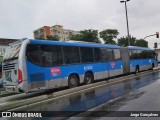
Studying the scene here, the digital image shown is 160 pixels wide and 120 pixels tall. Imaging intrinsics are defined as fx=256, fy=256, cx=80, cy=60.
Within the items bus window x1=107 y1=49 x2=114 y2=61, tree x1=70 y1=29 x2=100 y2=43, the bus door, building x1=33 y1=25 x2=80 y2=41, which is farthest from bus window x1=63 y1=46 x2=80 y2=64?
building x1=33 y1=25 x2=80 y2=41

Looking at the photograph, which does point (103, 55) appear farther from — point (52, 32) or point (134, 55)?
point (52, 32)

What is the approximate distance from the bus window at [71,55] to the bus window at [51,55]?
52 centimetres

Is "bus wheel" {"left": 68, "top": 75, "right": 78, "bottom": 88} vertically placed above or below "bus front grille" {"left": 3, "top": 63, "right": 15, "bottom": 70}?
below

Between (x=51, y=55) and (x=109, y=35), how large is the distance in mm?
63196

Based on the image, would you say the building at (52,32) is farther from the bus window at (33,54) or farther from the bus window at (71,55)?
the bus window at (33,54)

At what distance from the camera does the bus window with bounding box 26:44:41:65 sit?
12789 millimetres

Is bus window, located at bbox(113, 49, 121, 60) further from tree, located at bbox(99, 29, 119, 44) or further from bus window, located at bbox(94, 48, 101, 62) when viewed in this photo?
tree, located at bbox(99, 29, 119, 44)

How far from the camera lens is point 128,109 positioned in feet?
26.5

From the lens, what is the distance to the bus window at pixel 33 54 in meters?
12.8

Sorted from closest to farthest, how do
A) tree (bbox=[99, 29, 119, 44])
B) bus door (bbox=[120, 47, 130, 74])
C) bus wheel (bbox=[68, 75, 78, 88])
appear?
bus wheel (bbox=[68, 75, 78, 88]) → bus door (bbox=[120, 47, 130, 74]) → tree (bbox=[99, 29, 119, 44])

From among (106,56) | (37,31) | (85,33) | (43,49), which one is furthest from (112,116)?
(37,31)

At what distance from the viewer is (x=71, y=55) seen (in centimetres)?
1569

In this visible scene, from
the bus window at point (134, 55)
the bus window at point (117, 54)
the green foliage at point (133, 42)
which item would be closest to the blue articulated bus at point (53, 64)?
the bus window at point (117, 54)

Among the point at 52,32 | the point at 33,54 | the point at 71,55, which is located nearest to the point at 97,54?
the point at 71,55
